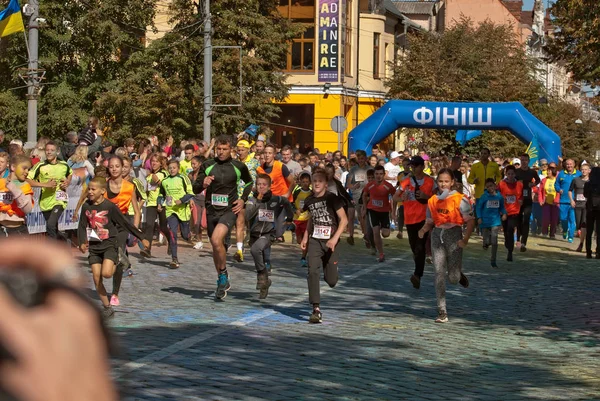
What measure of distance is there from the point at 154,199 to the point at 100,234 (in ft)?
26.0

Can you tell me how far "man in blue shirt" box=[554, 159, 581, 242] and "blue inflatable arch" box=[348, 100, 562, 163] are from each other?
3.98 meters

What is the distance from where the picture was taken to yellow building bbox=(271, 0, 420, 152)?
185 feet

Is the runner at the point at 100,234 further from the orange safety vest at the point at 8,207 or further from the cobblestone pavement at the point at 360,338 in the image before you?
the orange safety vest at the point at 8,207

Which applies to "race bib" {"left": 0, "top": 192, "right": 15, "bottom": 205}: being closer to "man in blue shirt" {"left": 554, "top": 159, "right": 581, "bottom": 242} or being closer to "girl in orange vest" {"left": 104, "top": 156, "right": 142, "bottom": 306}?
"girl in orange vest" {"left": 104, "top": 156, "right": 142, "bottom": 306}

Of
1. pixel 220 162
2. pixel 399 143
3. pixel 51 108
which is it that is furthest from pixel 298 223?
pixel 399 143

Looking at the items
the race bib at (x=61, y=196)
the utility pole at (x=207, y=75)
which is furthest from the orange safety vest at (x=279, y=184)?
the utility pole at (x=207, y=75)

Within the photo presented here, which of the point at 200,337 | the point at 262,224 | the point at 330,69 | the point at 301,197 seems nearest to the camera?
the point at 200,337

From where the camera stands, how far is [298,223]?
1927 centimetres

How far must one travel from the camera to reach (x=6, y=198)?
47.2ft

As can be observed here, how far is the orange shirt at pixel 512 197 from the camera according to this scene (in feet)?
70.7

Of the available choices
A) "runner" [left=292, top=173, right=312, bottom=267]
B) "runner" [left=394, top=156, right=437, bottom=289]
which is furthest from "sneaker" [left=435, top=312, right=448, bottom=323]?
"runner" [left=292, top=173, right=312, bottom=267]

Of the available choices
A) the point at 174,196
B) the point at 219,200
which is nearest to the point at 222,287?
the point at 219,200

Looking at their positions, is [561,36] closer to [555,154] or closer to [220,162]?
[555,154]

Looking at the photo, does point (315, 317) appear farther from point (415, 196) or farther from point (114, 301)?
point (415, 196)
